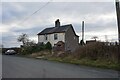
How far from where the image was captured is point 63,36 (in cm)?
5884

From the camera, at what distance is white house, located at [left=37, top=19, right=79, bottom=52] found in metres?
58.9

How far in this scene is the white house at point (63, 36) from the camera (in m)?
58.9

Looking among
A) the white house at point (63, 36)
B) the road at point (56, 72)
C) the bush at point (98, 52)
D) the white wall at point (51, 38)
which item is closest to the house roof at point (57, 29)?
the white house at point (63, 36)

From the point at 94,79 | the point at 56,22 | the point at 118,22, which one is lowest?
the point at 94,79

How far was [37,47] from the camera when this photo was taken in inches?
2074

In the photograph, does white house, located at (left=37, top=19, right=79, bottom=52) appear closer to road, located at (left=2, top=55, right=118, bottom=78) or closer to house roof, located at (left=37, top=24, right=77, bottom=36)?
house roof, located at (left=37, top=24, right=77, bottom=36)

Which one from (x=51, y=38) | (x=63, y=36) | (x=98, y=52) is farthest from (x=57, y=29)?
(x=98, y=52)

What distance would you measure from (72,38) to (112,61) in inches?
1628

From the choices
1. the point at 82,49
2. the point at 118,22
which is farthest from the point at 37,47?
the point at 118,22

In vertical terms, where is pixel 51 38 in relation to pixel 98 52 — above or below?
above

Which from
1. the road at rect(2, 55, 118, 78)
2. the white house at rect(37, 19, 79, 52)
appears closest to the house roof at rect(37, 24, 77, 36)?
the white house at rect(37, 19, 79, 52)

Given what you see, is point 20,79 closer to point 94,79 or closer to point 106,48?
point 94,79

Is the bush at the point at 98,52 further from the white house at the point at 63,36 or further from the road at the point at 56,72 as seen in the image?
the white house at the point at 63,36

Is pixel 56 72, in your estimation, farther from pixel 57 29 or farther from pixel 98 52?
pixel 57 29
